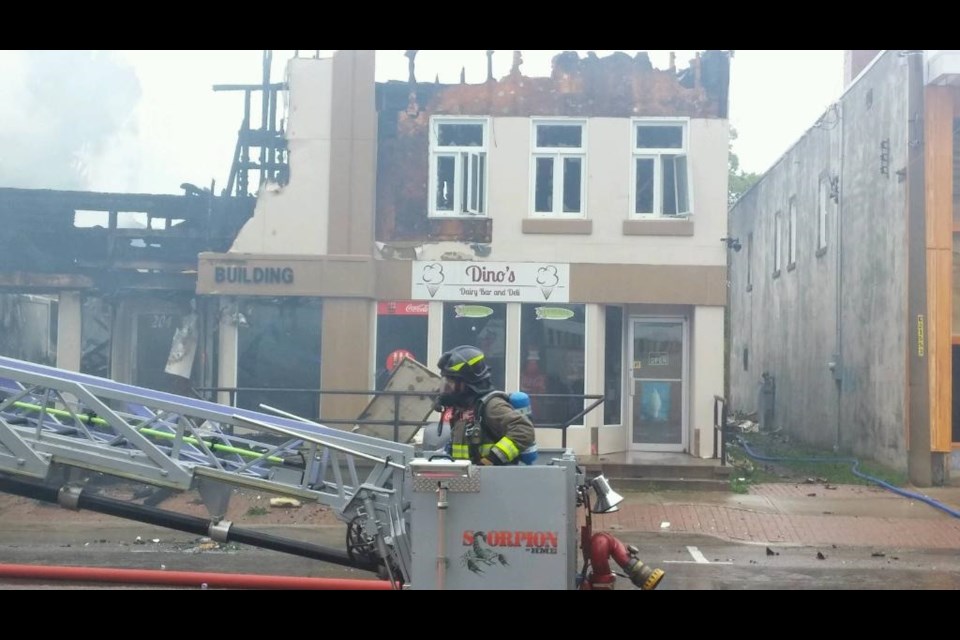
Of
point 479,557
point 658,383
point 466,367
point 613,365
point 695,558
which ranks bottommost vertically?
point 695,558

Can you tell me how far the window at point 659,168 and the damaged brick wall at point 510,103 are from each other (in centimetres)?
24

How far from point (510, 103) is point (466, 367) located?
980 cm

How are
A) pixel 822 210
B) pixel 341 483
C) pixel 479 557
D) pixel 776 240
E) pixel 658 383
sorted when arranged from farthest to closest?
pixel 776 240
pixel 822 210
pixel 658 383
pixel 341 483
pixel 479 557

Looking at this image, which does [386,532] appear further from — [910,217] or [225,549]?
[910,217]

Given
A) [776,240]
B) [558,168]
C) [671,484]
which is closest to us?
[671,484]

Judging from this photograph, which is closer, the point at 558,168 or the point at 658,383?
the point at 558,168

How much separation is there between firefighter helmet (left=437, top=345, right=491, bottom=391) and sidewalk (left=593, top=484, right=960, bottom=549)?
5.45 meters

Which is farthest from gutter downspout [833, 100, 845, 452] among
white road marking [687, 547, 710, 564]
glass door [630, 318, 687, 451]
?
white road marking [687, 547, 710, 564]

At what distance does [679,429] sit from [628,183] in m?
3.71

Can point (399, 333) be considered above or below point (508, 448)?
above

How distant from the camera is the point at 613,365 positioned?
16.2 meters

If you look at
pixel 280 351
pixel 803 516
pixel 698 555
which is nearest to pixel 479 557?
pixel 698 555

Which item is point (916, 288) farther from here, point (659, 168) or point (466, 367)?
point (466, 367)

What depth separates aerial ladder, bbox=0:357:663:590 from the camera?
5.78 meters
